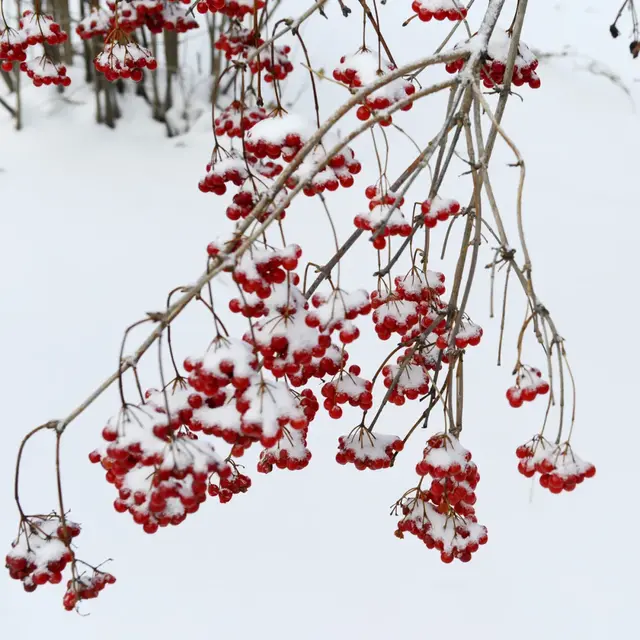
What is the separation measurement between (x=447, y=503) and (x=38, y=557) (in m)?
0.63

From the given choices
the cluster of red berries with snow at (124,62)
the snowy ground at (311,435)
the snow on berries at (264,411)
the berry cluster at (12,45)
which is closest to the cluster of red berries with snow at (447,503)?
the snow on berries at (264,411)

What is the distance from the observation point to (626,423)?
295 cm

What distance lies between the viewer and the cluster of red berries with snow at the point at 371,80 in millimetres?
1182

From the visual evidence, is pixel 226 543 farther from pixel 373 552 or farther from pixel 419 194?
pixel 419 194

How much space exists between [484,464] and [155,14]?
78.0 inches

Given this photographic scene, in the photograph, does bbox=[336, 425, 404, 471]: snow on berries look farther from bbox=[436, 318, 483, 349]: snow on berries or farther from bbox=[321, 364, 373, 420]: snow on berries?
bbox=[436, 318, 483, 349]: snow on berries

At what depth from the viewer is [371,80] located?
4.05ft

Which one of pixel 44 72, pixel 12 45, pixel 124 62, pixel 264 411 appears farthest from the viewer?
pixel 44 72

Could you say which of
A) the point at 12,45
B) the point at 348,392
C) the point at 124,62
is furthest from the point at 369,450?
the point at 12,45

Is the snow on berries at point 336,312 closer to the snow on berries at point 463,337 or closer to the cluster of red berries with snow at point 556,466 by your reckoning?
the snow on berries at point 463,337

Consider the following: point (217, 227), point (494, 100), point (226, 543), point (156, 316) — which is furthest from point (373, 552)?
point (494, 100)

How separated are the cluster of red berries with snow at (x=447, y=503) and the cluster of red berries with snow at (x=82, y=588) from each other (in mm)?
505

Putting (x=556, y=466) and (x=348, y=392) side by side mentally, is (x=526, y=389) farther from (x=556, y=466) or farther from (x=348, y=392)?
(x=348, y=392)

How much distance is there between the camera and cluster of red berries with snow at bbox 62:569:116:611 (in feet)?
3.77
